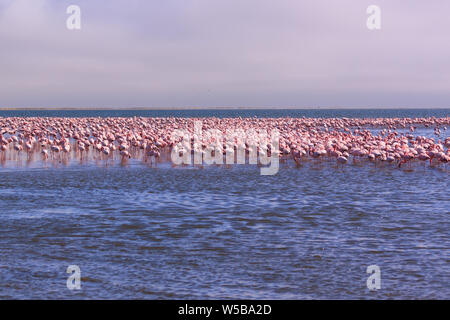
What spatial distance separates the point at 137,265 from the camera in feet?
31.0

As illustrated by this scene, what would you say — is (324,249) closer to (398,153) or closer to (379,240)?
(379,240)

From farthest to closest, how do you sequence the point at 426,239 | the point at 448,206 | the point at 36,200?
the point at 36,200 < the point at 448,206 < the point at 426,239

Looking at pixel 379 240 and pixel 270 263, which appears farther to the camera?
pixel 379 240

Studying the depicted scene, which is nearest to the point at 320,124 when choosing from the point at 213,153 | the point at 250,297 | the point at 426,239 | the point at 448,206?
the point at 213,153

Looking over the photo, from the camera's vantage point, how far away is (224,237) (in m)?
11.3

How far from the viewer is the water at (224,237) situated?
27.6ft

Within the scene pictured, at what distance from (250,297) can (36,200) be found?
9314 mm

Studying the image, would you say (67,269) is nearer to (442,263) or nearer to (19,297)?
(19,297)

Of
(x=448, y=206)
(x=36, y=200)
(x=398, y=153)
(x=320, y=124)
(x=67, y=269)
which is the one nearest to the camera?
(x=67, y=269)

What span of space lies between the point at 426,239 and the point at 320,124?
48577mm

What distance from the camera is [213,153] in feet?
91.2

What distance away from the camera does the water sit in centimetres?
841

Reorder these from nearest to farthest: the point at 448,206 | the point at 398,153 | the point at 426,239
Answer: the point at 426,239 < the point at 448,206 < the point at 398,153
